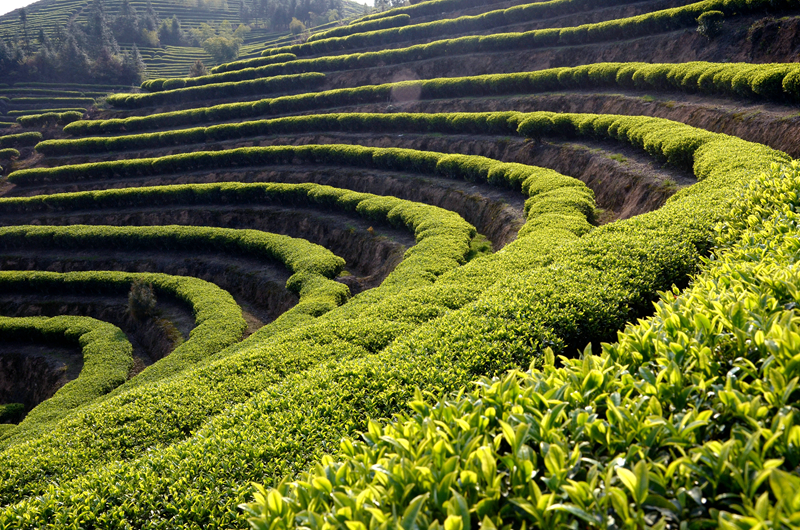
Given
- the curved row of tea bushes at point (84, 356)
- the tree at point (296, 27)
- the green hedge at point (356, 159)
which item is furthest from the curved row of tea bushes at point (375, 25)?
the curved row of tea bushes at point (84, 356)

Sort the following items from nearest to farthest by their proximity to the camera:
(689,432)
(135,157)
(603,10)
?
(689,432) → (603,10) → (135,157)

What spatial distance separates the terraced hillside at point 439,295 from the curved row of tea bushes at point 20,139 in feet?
17.4

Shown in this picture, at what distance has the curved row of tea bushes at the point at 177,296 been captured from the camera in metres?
17.7

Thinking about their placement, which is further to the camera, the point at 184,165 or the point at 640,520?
the point at 184,165

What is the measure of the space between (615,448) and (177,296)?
26128 mm

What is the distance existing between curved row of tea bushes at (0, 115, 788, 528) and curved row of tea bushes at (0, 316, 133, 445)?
8.04 m

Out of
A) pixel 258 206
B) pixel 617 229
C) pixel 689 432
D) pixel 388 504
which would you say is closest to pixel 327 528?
pixel 388 504

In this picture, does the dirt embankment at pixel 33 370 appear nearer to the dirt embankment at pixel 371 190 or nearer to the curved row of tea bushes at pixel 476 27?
the dirt embankment at pixel 371 190

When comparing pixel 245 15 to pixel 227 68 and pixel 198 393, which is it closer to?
pixel 227 68

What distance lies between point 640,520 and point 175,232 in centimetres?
3224

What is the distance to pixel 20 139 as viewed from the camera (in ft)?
182

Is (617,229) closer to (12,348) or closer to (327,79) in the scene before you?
(12,348)

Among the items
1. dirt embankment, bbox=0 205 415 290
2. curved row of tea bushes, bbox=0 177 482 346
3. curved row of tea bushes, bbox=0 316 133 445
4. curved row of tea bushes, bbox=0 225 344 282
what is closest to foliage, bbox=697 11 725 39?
curved row of tea bushes, bbox=0 177 482 346

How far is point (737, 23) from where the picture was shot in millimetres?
26297
